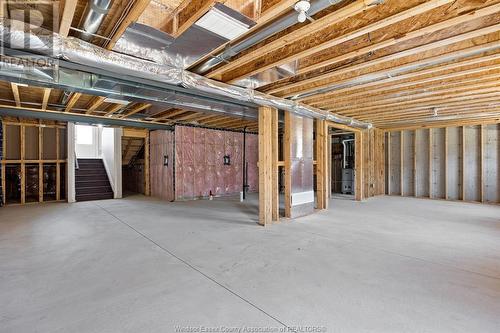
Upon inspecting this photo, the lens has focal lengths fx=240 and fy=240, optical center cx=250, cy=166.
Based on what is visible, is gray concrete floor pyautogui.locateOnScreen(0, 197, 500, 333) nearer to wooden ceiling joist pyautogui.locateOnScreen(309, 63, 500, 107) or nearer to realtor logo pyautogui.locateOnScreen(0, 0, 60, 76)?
realtor logo pyautogui.locateOnScreen(0, 0, 60, 76)

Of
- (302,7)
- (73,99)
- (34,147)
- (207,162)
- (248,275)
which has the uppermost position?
(73,99)

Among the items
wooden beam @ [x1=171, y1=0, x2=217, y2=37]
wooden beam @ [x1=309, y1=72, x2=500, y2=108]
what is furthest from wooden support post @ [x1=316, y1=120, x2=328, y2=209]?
wooden beam @ [x1=171, y1=0, x2=217, y2=37]

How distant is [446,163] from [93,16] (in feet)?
29.5

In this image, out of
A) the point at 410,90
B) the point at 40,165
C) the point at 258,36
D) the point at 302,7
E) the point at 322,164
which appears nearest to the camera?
the point at 302,7

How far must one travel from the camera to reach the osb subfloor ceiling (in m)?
1.96

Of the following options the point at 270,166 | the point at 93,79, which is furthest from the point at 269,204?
the point at 93,79

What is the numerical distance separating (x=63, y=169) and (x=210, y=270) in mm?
7161

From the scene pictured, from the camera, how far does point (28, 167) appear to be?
22.4 feet

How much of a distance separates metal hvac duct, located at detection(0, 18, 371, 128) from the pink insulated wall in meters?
3.94

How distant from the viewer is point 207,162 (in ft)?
25.2

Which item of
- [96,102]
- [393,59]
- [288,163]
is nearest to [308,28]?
[393,59]

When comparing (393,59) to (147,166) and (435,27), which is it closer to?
(435,27)

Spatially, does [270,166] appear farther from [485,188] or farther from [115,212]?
[485,188]

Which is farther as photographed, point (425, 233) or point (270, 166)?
point (270, 166)
